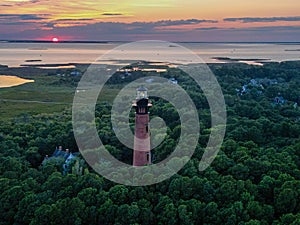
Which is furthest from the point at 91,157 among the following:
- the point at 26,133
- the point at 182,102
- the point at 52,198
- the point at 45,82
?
the point at 45,82

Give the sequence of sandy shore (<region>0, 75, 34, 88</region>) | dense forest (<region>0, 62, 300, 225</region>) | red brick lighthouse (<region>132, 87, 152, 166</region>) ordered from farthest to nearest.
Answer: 1. sandy shore (<region>0, 75, 34, 88</region>)
2. red brick lighthouse (<region>132, 87, 152, 166</region>)
3. dense forest (<region>0, 62, 300, 225</region>)

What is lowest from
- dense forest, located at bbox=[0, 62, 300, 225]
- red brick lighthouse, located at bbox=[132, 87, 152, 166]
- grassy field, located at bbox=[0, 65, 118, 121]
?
grassy field, located at bbox=[0, 65, 118, 121]

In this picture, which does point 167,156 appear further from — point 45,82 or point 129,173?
point 45,82

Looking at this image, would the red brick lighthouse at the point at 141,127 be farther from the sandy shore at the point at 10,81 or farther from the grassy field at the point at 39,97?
the sandy shore at the point at 10,81

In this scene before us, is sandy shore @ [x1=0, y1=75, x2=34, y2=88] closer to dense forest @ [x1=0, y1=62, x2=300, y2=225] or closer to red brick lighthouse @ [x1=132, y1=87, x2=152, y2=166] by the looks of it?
dense forest @ [x1=0, y1=62, x2=300, y2=225]

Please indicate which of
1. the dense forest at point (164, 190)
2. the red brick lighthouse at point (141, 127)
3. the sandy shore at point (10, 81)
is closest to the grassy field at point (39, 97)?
the sandy shore at point (10, 81)

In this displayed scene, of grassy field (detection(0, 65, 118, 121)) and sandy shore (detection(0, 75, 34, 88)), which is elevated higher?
grassy field (detection(0, 65, 118, 121))

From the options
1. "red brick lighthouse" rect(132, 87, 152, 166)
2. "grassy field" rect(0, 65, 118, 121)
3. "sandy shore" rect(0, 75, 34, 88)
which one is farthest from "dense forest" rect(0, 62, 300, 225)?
"sandy shore" rect(0, 75, 34, 88)

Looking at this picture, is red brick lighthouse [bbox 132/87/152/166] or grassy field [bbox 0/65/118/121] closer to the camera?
red brick lighthouse [bbox 132/87/152/166]
